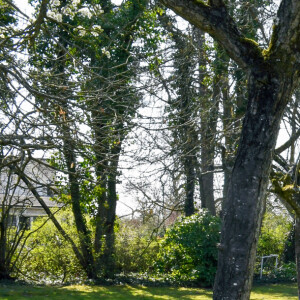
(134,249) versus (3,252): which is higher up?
(134,249)

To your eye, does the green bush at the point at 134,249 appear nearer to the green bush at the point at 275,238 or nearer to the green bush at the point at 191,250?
the green bush at the point at 191,250

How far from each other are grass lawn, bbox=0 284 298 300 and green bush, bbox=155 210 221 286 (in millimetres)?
845

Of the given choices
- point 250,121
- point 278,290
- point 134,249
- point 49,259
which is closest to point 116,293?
point 49,259

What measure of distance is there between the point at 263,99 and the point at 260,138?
0.43 meters

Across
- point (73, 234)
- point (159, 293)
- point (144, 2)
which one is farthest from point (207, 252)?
point (144, 2)

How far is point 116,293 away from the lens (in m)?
13.4

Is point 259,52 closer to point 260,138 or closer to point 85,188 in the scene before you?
point 260,138

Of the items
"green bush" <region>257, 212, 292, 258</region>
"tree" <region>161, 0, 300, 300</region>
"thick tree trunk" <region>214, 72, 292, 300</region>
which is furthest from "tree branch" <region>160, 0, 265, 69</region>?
"green bush" <region>257, 212, 292, 258</region>

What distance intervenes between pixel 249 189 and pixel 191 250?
10.6m

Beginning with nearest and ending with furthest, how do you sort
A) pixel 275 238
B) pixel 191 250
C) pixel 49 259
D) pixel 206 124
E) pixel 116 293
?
pixel 116 293, pixel 206 124, pixel 49 259, pixel 191 250, pixel 275 238

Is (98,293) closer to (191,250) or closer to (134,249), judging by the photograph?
(134,249)

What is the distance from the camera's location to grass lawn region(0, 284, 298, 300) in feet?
40.3

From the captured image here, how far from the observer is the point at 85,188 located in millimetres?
16062

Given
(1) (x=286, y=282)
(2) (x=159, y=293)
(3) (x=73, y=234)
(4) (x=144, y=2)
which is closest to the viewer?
(2) (x=159, y=293)
